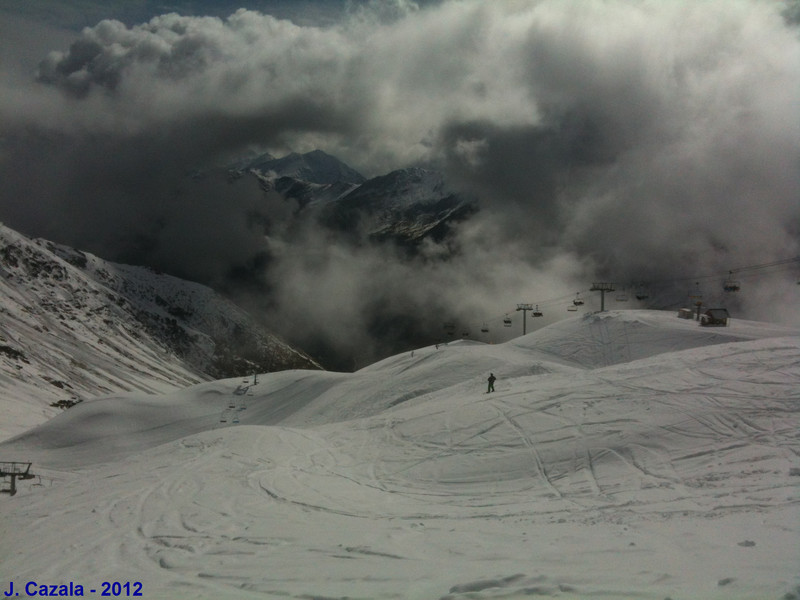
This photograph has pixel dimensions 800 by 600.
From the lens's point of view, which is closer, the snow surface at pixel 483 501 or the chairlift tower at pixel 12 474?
the snow surface at pixel 483 501

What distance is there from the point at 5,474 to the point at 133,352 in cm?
16374

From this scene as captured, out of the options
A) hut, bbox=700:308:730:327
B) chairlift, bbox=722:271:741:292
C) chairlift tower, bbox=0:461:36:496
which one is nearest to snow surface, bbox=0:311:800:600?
chairlift tower, bbox=0:461:36:496

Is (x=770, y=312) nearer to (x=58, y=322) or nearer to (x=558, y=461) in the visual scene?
(x=558, y=461)

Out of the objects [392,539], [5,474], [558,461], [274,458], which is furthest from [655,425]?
[5,474]

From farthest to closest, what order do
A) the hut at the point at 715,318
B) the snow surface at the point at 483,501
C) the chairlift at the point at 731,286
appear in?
the chairlift at the point at 731,286
the hut at the point at 715,318
the snow surface at the point at 483,501

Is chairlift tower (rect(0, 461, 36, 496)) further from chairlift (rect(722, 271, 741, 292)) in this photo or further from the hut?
chairlift (rect(722, 271, 741, 292))

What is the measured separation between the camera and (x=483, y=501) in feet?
68.7

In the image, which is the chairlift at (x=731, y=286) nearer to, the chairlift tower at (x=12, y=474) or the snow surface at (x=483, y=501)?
the snow surface at (x=483, y=501)

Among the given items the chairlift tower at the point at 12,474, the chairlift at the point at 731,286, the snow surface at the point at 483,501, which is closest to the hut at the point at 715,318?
Answer: the chairlift at the point at 731,286

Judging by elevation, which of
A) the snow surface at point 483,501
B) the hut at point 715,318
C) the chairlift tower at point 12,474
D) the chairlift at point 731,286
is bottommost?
the chairlift tower at point 12,474

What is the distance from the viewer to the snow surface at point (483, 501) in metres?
12.0

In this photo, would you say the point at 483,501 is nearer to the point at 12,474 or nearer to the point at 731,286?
the point at 12,474

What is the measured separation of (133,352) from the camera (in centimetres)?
19612

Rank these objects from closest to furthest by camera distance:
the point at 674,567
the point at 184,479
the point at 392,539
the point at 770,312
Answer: the point at 674,567 < the point at 392,539 < the point at 184,479 < the point at 770,312
